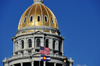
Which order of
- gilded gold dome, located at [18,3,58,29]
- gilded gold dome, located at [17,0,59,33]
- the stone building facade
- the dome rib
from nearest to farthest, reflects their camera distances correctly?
1. the stone building facade
2. the dome rib
3. gilded gold dome, located at [17,0,59,33]
4. gilded gold dome, located at [18,3,58,29]

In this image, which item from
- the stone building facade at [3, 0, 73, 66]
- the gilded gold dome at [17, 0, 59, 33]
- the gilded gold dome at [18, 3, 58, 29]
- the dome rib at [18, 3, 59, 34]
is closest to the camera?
the stone building facade at [3, 0, 73, 66]

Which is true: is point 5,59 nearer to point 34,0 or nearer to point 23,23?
point 23,23

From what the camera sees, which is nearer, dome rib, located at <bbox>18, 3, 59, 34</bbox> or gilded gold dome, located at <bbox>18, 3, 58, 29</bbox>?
dome rib, located at <bbox>18, 3, 59, 34</bbox>

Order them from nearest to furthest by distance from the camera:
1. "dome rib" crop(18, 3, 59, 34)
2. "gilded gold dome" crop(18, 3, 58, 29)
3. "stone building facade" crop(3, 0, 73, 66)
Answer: "stone building facade" crop(3, 0, 73, 66), "dome rib" crop(18, 3, 59, 34), "gilded gold dome" crop(18, 3, 58, 29)

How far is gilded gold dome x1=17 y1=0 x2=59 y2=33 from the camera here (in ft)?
484

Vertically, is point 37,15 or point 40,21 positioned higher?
point 37,15

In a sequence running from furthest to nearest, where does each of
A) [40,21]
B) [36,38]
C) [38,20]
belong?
[38,20] → [40,21] → [36,38]

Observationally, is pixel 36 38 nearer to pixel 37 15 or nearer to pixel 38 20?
pixel 38 20

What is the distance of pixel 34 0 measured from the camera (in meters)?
157

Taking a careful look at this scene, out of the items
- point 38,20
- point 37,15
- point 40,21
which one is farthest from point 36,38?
point 37,15

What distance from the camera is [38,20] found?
148750mm

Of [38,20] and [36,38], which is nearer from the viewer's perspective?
[36,38]

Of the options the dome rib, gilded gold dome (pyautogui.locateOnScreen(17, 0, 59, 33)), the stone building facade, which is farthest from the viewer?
gilded gold dome (pyautogui.locateOnScreen(17, 0, 59, 33))

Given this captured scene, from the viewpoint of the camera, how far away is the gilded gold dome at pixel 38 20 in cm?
14750
